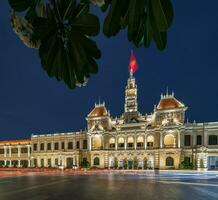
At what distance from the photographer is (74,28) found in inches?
51.9

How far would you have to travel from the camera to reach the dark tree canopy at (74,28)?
120 cm

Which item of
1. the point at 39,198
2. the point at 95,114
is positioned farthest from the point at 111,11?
the point at 95,114

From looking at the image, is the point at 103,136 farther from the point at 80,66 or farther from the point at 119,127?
the point at 80,66

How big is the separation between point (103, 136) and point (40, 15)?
54.7 m

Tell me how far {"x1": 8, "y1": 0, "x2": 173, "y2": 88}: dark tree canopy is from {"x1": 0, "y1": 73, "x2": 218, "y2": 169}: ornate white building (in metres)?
46.6

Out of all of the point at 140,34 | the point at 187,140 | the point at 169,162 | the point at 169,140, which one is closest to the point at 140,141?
the point at 169,140

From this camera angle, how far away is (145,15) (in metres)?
1.22

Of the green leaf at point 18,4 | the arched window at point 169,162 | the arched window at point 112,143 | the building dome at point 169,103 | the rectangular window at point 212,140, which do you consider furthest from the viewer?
the arched window at point 112,143

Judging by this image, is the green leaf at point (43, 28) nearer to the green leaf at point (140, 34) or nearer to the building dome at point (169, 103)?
the green leaf at point (140, 34)

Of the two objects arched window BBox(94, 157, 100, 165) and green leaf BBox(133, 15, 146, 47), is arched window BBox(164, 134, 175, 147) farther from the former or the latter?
green leaf BBox(133, 15, 146, 47)

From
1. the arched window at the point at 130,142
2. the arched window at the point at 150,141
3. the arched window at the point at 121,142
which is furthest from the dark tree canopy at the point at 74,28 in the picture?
the arched window at the point at 121,142

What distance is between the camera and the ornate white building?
46.6 m

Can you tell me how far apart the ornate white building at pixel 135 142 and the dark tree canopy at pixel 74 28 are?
46592mm

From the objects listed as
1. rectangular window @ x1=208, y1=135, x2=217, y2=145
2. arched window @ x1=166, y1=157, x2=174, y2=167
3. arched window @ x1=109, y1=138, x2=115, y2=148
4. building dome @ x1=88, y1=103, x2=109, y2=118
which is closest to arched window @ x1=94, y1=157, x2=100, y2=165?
arched window @ x1=109, y1=138, x2=115, y2=148
